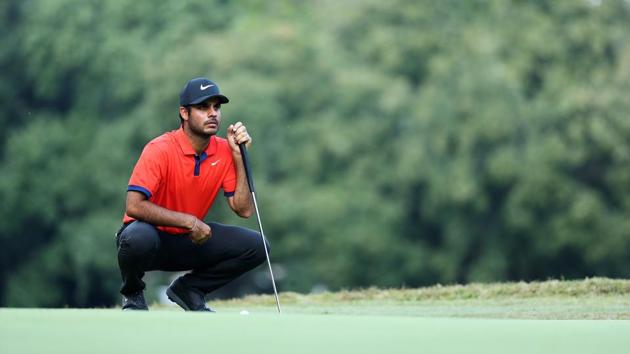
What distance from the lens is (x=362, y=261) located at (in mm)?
36875

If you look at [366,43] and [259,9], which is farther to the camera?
[259,9]

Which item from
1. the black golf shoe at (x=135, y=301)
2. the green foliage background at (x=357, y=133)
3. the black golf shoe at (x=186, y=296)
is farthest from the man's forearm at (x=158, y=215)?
the green foliage background at (x=357, y=133)

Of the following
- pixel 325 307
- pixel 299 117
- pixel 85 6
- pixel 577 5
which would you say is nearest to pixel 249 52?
pixel 299 117

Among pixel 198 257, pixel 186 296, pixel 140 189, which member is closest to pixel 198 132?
pixel 140 189

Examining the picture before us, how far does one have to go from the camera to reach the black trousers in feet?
27.4

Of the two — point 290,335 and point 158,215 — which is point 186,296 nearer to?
point 158,215

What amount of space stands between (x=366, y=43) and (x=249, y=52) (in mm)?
3642

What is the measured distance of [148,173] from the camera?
27.3 feet

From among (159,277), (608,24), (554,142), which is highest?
(608,24)

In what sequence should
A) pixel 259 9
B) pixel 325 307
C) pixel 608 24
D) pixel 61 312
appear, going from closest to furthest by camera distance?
pixel 61 312
pixel 325 307
pixel 608 24
pixel 259 9

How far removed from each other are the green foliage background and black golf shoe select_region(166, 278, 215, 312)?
2626 cm

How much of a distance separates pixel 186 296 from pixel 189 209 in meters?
0.60

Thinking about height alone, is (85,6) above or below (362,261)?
above

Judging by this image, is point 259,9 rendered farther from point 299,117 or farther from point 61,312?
point 61,312
